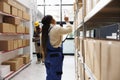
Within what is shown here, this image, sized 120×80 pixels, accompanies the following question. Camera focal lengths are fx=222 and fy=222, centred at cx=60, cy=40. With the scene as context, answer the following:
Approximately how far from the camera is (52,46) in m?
3.95

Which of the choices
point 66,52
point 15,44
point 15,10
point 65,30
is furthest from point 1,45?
point 66,52

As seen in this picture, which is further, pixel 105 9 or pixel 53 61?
pixel 53 61

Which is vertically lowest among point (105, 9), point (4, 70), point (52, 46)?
point (4, 70)

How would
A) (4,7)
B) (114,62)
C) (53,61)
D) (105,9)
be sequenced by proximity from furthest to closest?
(4,7)
(53,61)
(105,9)
(114,62)

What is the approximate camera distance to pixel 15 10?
6043 mm

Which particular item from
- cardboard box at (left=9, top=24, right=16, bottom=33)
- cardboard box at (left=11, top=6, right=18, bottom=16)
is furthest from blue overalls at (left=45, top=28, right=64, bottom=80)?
cardboard box at (left=11, top=6, right=18, bottom=16)

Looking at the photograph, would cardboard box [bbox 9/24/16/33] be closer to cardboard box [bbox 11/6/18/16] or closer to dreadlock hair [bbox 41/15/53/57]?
cardboard box [bbox 11/6/18/16]

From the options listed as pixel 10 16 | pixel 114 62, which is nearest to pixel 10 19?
pixel 10 16

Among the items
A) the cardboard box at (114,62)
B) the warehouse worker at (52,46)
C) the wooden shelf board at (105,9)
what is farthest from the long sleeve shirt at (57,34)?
the cardboard box at (114,62)

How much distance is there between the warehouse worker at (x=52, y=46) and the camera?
3.89 metres

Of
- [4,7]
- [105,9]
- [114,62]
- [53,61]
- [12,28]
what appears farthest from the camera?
[12,28]

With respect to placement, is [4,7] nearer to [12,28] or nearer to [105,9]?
[12,28]

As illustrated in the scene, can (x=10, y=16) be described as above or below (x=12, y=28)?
above

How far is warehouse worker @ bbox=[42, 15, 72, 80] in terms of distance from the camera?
12.7 feet
